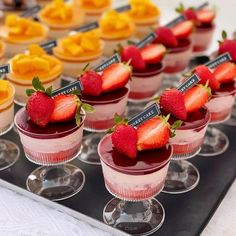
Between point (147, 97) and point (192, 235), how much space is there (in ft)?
2.64

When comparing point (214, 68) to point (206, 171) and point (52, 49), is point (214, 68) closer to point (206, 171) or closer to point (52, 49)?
point (206, 171)

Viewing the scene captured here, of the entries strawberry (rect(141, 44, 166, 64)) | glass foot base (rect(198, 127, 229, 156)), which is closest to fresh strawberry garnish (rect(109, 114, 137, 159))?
glass foot base (rect(198, 127, 229, 156))

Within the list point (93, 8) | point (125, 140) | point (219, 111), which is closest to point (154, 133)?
point (125, 140)

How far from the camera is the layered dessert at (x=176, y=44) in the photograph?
230 centimetres

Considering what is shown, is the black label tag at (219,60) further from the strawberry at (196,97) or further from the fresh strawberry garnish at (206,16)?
the fresh strawberry garnish at (206,16)

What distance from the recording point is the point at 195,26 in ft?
8.66

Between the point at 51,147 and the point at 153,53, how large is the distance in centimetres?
78

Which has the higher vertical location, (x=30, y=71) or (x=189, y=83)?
(x=189, y=83)

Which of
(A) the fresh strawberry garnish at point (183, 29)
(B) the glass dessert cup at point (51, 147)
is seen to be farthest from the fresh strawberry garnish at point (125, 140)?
(A) the fresh strawberry garnish at point (183, 29)

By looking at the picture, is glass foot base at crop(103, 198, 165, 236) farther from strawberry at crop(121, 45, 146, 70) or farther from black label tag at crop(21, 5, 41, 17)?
black label tag at crop(21, 5, 41, 17)

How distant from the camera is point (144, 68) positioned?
2098 mm

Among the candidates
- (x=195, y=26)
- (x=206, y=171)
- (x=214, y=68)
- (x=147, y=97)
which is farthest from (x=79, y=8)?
(x=206, y=171)

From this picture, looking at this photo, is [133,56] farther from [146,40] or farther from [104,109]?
[104,109]

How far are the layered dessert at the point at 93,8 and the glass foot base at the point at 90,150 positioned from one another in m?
1.13
